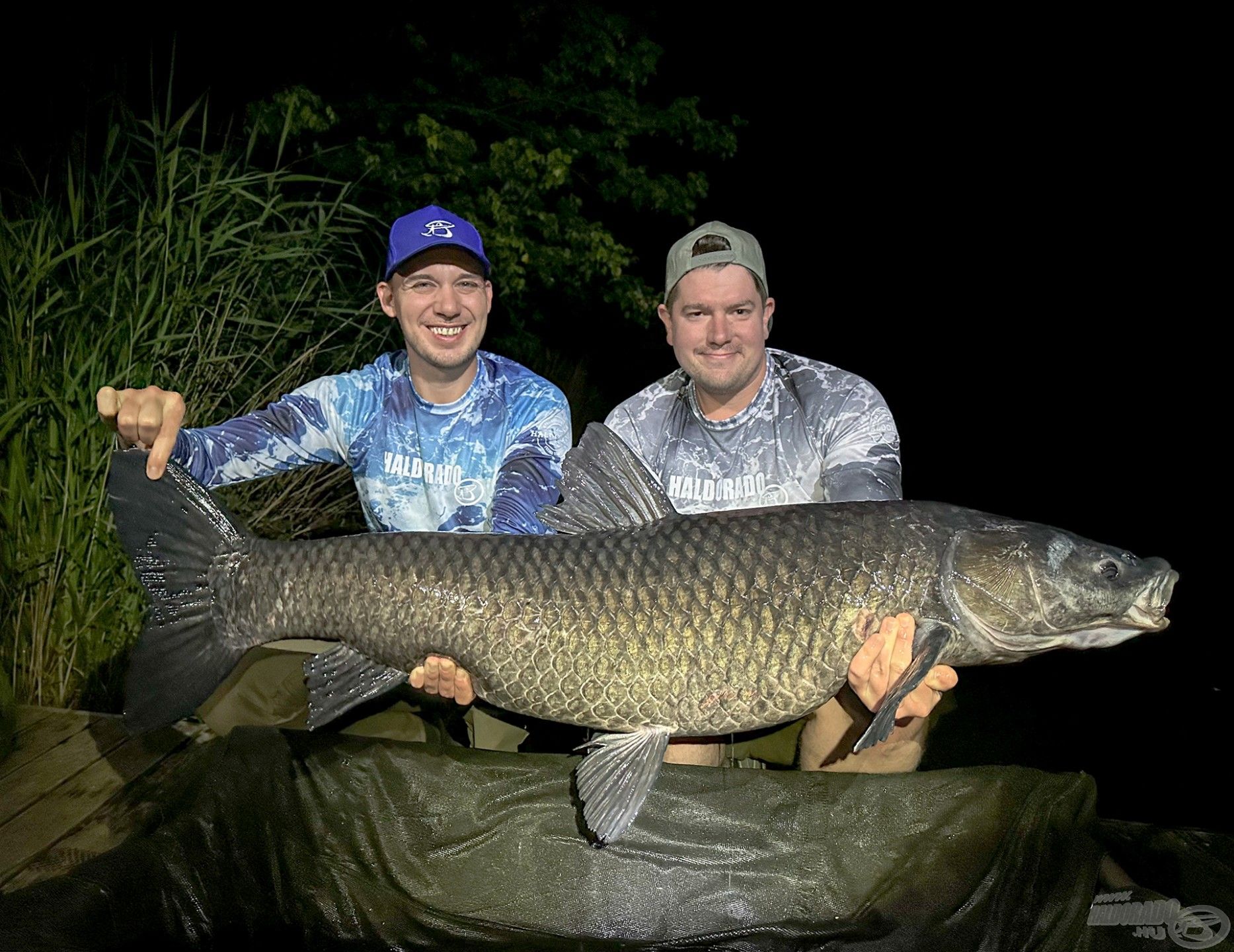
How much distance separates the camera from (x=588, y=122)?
960 centimetres

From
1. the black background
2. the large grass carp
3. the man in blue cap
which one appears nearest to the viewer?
the large grass carp

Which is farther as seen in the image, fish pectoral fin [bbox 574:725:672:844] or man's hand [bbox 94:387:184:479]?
man's hand [bbox 94:387:184:479]

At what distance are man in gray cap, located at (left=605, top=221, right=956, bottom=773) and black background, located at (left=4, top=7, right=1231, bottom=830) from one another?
1220mm

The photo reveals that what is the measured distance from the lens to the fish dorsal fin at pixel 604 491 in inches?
107

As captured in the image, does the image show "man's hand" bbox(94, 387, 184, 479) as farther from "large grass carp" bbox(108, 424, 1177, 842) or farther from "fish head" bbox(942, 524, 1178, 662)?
"fish head" bbox(942, 524, 1178, 662)

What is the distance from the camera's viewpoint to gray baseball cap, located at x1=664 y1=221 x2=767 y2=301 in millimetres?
3438

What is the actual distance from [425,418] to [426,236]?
0.66 metres

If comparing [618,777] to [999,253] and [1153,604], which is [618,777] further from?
[999,253]

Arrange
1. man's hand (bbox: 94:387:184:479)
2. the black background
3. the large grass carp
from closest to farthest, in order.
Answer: the large grass carp, man's hand (bbox: 94:387:184:479), the black background

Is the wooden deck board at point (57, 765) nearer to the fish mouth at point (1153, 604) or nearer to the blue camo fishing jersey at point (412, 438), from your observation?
the blue camo fishing jersey at point (412, 438)

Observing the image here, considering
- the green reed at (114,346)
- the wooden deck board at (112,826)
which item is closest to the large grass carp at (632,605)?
the wooden deck board at (112,826)

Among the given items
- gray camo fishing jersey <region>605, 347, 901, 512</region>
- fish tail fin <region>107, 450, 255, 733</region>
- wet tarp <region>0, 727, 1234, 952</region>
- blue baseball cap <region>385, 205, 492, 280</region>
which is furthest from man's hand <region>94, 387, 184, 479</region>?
gray camo fishing jersey <region>605, 347, 901, 512</region>

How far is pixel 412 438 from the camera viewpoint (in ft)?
12.0

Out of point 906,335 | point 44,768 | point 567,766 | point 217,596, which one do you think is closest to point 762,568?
point 567,766
